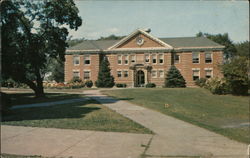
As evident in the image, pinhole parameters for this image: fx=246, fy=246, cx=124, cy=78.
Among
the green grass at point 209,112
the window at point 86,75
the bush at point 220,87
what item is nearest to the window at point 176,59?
the window at point 86,75

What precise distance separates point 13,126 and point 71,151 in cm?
372

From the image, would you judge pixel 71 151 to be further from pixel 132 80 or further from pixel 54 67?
pixel 54 67

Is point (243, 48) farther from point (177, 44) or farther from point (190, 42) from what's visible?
point (177, 44)

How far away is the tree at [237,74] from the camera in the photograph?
23.2 metres

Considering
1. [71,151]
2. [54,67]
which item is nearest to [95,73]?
[54,67]

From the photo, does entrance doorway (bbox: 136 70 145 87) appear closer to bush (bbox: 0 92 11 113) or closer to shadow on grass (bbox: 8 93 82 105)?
shadow on grass (bbox: 8 93 82 105)

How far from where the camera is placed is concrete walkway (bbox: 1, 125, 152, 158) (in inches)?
205

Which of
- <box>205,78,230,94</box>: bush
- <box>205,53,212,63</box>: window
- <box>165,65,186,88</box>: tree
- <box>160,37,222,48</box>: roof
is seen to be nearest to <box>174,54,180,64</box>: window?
<box>160,37,222,48</box>: roof

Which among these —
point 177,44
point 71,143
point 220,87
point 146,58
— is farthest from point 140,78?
point 71,143

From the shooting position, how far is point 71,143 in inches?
236

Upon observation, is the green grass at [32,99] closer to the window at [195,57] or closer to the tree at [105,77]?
the tree at [105,77]

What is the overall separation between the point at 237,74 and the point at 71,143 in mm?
21197

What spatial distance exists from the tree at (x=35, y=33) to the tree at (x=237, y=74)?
1489 centimetres

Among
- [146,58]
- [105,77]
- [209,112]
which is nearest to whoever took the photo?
[209,112]
